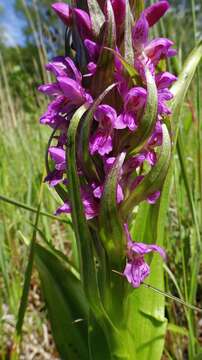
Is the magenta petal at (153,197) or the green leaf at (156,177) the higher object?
the green leaf at (156,177)

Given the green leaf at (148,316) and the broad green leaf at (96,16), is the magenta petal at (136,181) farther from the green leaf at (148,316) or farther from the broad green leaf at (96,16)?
the broad green leaf at (96,16)

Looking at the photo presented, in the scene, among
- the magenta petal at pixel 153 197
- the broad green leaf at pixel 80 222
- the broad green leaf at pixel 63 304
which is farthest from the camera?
the broad green leaf at pixel 63 304

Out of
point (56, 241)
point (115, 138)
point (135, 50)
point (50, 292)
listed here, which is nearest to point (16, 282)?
point (50, 292)

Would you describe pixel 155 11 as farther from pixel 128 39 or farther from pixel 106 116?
pixel 106 116

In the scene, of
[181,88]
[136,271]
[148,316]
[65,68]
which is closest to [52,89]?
[65,68]

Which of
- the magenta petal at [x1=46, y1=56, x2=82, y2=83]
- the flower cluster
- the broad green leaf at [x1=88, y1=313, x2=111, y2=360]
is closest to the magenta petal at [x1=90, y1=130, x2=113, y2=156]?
the flower cluster

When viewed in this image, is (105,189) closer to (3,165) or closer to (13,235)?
(13,235)

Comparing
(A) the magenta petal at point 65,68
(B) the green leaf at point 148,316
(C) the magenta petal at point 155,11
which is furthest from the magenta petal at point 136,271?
(C) the magenta petal at point 155,11
